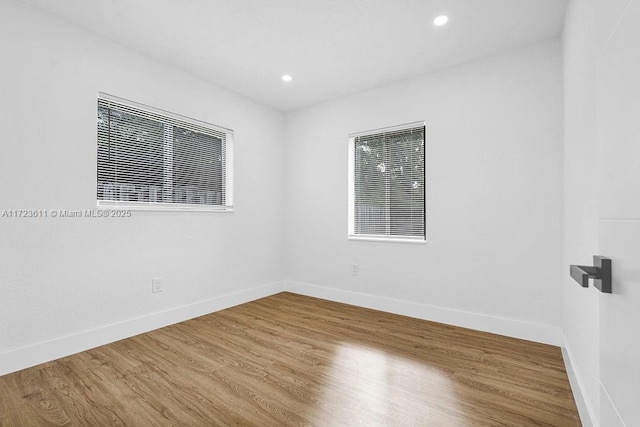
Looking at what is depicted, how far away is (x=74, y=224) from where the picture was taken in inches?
102

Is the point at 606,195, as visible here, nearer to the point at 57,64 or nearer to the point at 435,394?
the point at 435,394

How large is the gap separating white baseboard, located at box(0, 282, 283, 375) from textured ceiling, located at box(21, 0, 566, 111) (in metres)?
2.66

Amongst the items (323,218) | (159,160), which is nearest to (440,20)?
(323,218)

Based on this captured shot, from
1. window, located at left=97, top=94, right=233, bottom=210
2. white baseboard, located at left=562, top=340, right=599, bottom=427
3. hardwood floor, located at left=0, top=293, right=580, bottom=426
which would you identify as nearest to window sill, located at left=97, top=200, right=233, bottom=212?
window, located at left=97, top=94, right=233, bottom=210

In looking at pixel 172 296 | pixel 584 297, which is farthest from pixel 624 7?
pixel 172 296

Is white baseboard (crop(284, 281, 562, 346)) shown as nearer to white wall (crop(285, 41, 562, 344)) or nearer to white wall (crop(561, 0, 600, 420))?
white wall (crop(285, 41, 562, 344))

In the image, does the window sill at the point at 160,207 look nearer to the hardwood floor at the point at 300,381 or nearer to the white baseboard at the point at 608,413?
the hardwood floor at the point at 300,381

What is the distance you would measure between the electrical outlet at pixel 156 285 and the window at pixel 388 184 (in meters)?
2.30

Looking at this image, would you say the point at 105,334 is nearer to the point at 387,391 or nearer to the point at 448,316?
the point at 387,391

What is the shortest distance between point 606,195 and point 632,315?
0.25m

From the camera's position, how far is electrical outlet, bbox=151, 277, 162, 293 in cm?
310

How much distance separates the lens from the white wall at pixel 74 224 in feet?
7.47

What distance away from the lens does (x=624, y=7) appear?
0.53m

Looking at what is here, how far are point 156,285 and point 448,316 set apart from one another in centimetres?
309
